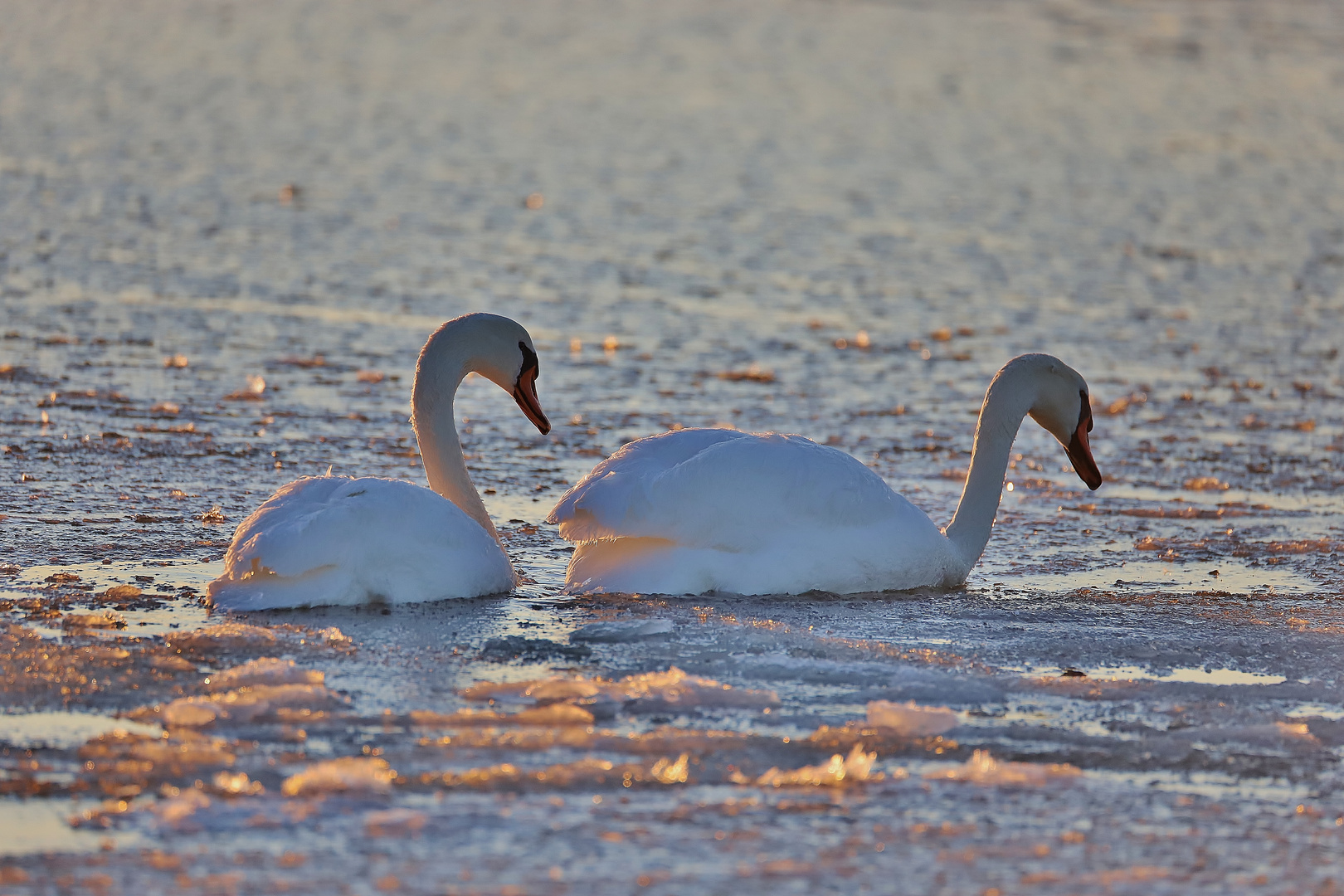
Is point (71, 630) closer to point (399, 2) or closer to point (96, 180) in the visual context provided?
point (96, 180)

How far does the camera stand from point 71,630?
17.9 feet

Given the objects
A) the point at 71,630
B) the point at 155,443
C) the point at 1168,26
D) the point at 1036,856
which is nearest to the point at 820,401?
the point at 155,443

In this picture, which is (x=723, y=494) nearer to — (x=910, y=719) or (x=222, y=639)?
(x=910, y=719)

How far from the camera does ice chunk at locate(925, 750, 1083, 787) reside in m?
4.46

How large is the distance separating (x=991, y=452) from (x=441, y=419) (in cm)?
207

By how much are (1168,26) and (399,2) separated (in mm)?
11806

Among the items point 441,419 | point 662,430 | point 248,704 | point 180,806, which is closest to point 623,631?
point 248,704

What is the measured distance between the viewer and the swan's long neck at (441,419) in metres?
6.75

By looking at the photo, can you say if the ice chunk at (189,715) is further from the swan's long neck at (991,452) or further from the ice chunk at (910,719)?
the swan's long neck at (991,452)

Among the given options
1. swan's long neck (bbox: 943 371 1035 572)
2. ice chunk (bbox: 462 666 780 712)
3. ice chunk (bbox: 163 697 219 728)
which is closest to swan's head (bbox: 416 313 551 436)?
swan's long neck (bbox: 943 371 1035 572)

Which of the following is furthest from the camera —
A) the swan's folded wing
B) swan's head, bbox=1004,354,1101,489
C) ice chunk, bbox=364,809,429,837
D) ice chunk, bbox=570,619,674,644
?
swan's head, bbox=1004,354,1101,489

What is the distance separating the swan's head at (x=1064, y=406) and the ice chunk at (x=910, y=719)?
2.43 m

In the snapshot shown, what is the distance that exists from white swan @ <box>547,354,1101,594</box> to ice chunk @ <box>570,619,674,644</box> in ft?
1.29

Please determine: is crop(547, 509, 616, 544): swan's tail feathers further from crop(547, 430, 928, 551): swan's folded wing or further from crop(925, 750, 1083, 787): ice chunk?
crop(925, 750, 1083, 787): ice chunk
